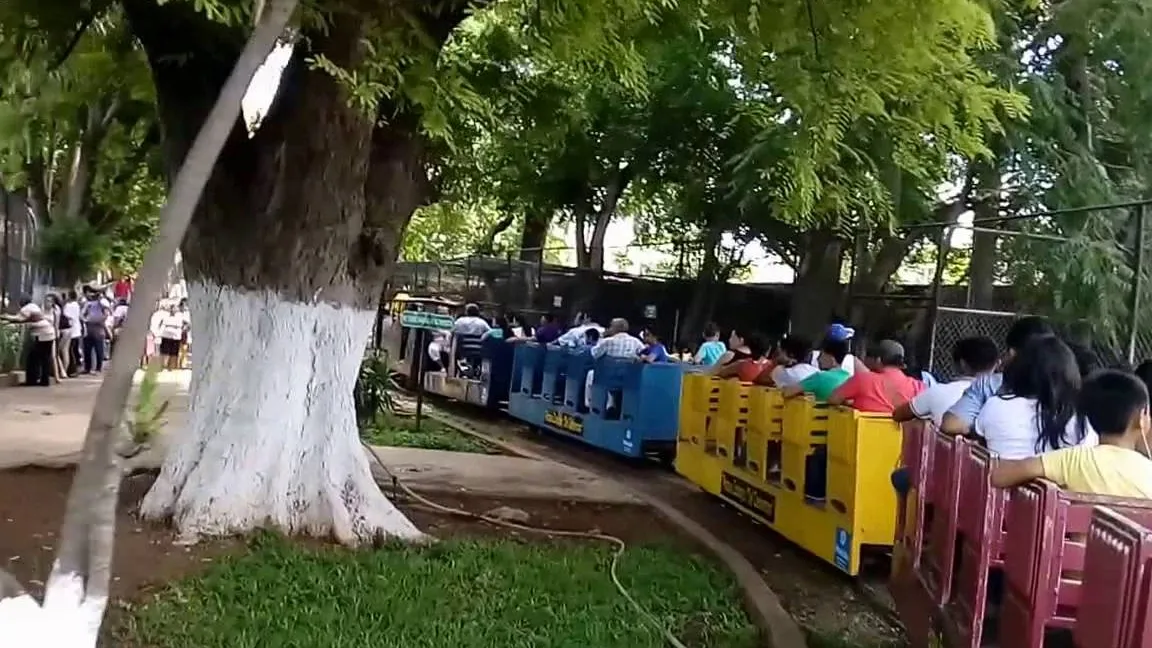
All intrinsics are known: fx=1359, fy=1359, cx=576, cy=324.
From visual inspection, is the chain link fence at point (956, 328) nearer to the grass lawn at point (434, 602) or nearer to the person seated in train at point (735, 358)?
the person seated in train at point (735, 358)

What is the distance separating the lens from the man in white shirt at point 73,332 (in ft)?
77.0

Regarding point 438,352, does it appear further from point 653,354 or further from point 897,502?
point 897,502

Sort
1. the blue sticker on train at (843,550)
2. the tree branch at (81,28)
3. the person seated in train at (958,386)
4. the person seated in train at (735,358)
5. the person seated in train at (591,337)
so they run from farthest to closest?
1. the person seated in train at (591,337)
2. the person seated in train at (735,358)
3. the blue sticker on train at (843,550)
4. the tree branch at (81,28)
5. the person seated in train at (958,386)

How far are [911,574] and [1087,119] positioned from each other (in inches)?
382

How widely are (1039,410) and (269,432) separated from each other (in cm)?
447

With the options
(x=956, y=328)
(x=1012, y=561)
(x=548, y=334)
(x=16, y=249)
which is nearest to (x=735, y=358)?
(x=956, y=328)

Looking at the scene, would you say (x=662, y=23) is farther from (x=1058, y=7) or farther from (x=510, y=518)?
(x=1058, y=7)

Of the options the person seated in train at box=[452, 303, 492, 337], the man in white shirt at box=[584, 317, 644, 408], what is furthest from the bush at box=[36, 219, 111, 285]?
the man in white shirt at box=[584, 317, 644, 408]

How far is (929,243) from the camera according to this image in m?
16.2

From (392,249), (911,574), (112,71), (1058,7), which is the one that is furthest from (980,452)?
(1058,7)

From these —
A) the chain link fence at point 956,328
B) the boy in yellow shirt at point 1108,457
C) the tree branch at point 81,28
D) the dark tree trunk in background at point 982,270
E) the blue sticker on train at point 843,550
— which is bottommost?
the blue sticker on train at point 843,550

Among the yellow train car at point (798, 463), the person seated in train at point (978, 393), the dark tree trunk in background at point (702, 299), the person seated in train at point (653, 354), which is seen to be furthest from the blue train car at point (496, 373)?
the person seated in train at point (978, 393)

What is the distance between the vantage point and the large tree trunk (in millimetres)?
8141

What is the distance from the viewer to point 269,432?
26.9 ft
